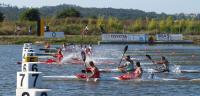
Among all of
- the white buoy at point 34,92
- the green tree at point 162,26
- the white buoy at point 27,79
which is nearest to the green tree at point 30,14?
the green tree at point 162,26

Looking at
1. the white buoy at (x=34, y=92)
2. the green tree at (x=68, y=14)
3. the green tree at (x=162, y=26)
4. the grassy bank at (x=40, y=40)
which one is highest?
the green tree at (x=68, y=14)

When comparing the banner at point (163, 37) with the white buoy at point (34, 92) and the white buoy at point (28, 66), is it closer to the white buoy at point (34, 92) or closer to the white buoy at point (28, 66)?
the white buoy at point (28, 66)

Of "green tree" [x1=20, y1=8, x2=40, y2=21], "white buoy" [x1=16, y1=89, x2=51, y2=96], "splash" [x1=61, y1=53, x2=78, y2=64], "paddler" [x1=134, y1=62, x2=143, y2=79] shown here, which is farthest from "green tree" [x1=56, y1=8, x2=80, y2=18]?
"white buoy" [x1=16, y1=89, x2=51, y2=96]

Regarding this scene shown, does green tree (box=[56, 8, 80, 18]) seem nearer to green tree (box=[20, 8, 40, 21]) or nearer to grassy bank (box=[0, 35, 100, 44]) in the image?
Answer: green tree (box=[20, 8, 40, 21])

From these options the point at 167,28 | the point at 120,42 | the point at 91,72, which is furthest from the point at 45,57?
the point at 167,28

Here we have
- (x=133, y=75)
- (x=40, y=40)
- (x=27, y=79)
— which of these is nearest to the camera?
(x=27, y=79)

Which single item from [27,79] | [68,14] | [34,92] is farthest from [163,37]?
[34,92]

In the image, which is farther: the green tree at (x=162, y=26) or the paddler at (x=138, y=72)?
the green tree at (x=162, y=26)

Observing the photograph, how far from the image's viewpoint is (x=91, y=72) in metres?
33.0

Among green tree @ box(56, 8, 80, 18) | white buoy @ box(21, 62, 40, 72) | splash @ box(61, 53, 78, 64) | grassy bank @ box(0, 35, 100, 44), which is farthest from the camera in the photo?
green tree @ box(56, 8, 80, 18)

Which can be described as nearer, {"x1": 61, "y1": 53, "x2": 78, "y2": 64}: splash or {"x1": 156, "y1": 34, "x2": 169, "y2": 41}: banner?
{"x1": 61, "y1": 53, "x2": 78, "y2": 64}: splash

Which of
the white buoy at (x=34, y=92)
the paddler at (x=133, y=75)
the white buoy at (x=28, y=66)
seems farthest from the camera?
the paddler at (x=133, y=75)

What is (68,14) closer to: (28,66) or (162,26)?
(162,26)

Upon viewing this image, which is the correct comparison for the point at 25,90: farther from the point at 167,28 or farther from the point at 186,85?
the point at 167,28
